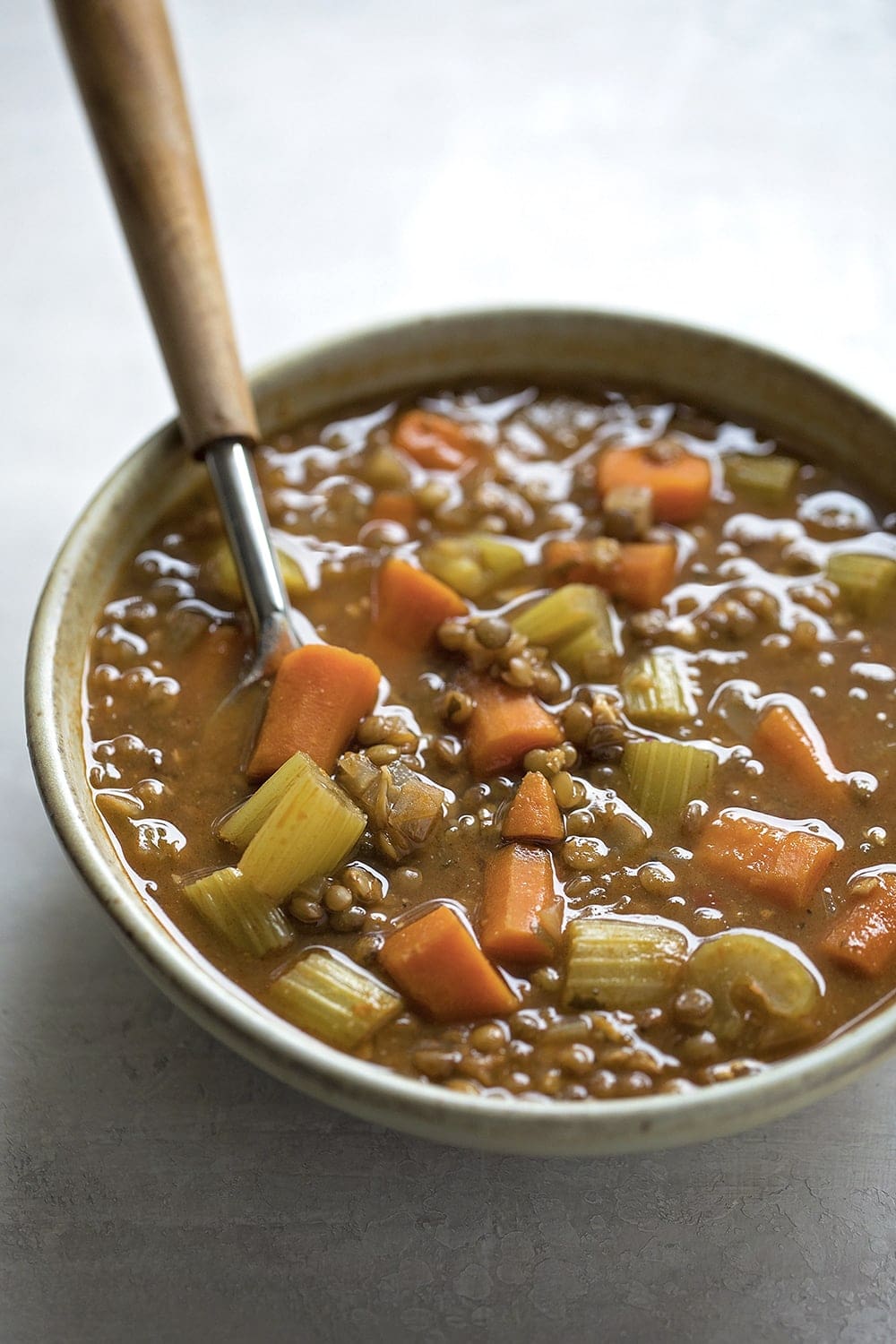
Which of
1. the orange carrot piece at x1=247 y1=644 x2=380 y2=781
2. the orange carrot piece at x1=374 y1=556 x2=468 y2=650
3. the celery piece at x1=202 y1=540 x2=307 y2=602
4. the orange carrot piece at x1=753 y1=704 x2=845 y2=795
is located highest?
the celery piece at x1=202 y1=540 x2=307 y2=602

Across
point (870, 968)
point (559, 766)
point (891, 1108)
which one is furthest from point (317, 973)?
point (891, 1108)

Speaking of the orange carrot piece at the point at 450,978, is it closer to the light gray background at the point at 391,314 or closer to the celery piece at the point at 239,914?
the celery piece at the point at 239,914

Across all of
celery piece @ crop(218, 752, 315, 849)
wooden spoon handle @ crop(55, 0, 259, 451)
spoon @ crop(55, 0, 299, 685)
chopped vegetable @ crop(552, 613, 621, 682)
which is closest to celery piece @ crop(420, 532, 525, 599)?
chopped vegetable @ crop(552, 613, 621, 682)

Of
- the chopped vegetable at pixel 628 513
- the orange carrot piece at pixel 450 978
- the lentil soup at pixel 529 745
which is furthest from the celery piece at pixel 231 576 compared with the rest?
the orange carrot piece at pixel 450 978

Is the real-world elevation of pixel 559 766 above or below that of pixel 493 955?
above

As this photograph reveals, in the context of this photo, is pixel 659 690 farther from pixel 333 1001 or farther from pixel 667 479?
pixel 333 1001

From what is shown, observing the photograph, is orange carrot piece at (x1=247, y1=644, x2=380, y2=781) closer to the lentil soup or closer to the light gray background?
the lentil soup

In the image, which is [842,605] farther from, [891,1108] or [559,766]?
[891,1108]
